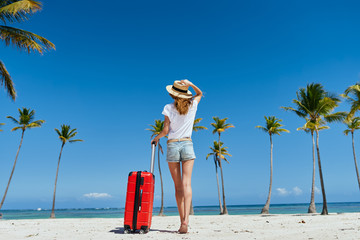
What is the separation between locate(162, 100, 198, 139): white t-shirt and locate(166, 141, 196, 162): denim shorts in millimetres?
136

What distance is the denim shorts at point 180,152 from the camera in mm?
4113

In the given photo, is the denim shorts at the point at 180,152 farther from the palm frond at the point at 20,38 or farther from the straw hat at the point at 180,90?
the palm frond at the point at 20,38

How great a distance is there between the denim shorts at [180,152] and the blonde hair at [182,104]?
0.51 metres

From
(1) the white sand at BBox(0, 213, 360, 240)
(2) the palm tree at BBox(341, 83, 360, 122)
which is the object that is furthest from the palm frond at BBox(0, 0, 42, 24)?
(2) the palm tree at BBox(341, 83, 360, 122)

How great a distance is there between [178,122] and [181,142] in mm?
335

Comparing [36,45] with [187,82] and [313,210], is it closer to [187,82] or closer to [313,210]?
[187,82]

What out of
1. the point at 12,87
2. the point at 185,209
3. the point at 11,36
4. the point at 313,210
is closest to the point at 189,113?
the point at 185,209

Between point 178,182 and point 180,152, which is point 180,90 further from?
point 178,182

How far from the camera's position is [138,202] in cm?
418

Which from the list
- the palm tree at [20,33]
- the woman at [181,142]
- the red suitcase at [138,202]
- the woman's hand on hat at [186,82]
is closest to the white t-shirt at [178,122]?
the woman at [181,142]

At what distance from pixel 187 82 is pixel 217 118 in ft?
85.5

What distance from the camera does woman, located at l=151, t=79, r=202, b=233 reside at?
4.10 meters

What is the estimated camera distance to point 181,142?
13.7ft

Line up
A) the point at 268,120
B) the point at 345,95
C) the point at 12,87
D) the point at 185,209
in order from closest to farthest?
the point at 185,209
the point at 12,87
the point at 345,95
the point at 268,120
